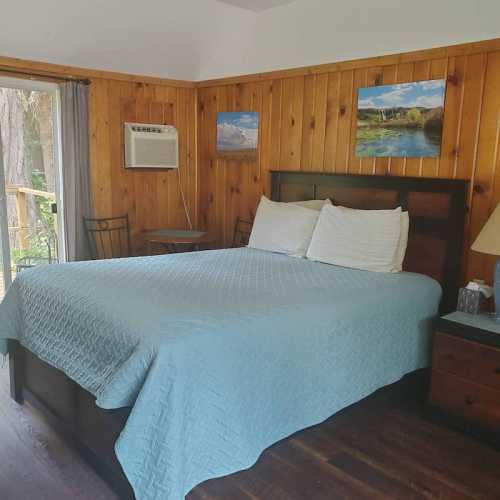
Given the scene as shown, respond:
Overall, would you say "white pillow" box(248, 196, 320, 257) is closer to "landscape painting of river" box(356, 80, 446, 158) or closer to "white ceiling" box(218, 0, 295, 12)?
"landscape painting of river" box(356, 80, 446, 158)

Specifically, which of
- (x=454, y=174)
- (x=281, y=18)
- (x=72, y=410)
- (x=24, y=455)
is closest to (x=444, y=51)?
(x=454, y=174)

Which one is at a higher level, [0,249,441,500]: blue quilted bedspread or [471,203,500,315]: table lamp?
[471,203,500,315]: table lamp

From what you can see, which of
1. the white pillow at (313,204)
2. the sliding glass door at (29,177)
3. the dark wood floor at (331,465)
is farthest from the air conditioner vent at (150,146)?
the dark wood floor at (331,465)

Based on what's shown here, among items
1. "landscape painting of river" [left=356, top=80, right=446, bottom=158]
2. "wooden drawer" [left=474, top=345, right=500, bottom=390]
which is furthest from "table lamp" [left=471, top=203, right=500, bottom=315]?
"landscape painting of river" [left=356, top=80, right=446, bottom=158]

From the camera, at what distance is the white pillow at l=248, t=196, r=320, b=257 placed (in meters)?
3.44

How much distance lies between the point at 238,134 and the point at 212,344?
2885 mm

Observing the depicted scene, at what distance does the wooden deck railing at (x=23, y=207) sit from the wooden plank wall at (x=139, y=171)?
45 cm

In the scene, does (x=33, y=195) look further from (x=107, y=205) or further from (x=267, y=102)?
(x=267, y=102)

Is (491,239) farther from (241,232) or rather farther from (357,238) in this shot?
(241,232)

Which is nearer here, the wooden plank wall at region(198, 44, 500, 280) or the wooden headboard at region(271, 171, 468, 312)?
the wooden plank wall at region(198, 44, 500, 280)

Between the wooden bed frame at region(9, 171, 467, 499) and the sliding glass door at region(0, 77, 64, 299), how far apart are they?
143 centimetres

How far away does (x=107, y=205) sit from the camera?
4.35 meters

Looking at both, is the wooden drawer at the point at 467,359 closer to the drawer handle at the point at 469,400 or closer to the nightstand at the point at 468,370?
the nightstand at the point at 468,370

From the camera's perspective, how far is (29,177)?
13.0 ft
